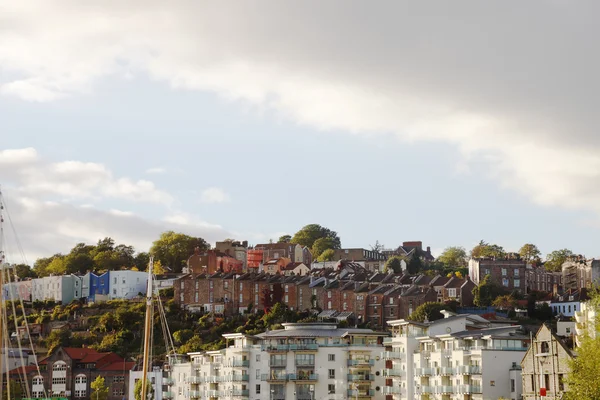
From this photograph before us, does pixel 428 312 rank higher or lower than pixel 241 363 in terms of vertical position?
higher

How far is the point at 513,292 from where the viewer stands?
6698 inches

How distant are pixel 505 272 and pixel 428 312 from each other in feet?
97.8

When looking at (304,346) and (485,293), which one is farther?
(485,293)

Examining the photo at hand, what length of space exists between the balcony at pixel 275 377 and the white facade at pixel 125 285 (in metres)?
70.5

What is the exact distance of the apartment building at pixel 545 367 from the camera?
313 ft

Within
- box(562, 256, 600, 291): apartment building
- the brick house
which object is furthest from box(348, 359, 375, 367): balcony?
box(562, 256, 600, 291): apartment building

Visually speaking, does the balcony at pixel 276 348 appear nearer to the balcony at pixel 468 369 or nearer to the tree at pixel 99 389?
the balcony at pixel 468 369

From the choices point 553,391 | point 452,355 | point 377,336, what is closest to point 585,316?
point 553,391

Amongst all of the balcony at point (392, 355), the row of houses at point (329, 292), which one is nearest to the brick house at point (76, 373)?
the row of houses at point (329, 292)

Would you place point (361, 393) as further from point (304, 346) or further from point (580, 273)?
point (580, 273)

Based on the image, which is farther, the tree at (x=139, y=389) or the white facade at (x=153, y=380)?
the white facade at (x=153, y=380)

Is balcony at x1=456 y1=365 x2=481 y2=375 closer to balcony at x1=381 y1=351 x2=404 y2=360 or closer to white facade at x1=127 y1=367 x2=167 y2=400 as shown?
balcony at x1=381 y1=351 x2=404 y2=360

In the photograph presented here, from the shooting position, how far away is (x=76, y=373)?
520 ft

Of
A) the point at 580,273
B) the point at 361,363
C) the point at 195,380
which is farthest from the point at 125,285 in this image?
the point at 361,363
